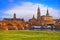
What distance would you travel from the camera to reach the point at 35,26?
46219 millimetres

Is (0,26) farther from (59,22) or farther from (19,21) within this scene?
(59,22)

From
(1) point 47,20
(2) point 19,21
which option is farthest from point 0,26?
(1) point 47,20

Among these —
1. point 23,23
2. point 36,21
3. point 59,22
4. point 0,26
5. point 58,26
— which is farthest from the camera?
point 58,26

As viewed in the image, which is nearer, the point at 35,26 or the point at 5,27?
the point at 5,27

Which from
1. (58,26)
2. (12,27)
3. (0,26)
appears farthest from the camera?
(58,26)

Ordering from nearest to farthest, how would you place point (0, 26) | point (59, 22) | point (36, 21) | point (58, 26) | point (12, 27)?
1. point (0, 26)
2. point (12, 27)
3. point (36, 21)
4. point (59, 22)
5. point (58, 26)

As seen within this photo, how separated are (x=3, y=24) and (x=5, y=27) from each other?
51cm

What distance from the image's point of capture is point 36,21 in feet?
134

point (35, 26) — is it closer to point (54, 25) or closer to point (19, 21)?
point (54, 25)

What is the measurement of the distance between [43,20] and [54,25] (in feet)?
36.2

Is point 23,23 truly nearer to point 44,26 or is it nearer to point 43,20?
point 43,20

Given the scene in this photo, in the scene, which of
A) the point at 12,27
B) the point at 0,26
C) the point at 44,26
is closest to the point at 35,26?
the point at 44,26

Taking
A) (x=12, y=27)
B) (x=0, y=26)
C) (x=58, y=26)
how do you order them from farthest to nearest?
(x=58, y=26)
(x=12, y=27)
(x=0, y=26)

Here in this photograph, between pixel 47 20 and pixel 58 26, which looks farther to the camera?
pixel 58 26
